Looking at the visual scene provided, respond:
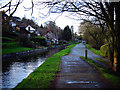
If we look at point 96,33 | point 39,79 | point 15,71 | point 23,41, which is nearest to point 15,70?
point 15,71

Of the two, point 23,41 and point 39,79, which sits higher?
point 23,41

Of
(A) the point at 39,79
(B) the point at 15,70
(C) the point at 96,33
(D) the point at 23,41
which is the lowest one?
(B) the point at 15,70

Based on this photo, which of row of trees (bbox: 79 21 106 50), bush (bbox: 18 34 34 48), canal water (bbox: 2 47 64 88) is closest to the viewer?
canal water (bbox: 2 47 64 88)

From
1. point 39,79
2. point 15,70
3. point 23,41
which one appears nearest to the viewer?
point 39,79

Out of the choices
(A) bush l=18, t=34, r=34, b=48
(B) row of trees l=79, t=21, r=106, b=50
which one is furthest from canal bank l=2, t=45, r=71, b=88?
(A) bush l=18, t=34, r=34, b=48

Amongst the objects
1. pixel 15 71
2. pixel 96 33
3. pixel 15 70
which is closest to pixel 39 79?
pixel 15 71

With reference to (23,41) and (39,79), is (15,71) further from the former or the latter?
(23,41)

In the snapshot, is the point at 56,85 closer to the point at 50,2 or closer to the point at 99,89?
the point at 99,89

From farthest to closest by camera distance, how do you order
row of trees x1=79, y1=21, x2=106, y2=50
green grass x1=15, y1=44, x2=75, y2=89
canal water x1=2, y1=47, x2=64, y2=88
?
row of trees x1=79, y1=21, x2=106, y2=50 < canal water x1=2, y1=47, x2=64, y2=88 < green grass x1=15, y1=44, x2=75, y2=89

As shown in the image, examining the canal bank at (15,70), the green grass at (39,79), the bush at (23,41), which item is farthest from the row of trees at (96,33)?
the green grass at (39,79)

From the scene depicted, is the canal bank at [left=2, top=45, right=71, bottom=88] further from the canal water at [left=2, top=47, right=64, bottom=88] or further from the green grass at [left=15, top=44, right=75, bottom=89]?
the green grass at [left=15, top=44, right=75, bottom=89]

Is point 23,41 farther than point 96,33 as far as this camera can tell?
Yes

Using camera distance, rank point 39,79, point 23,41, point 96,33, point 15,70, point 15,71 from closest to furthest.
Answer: point 39,79
point 15,71
point 15,70
point 96,33
point 23,41

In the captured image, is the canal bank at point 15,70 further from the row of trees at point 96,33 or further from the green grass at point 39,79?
the row of trees at point 96,33
